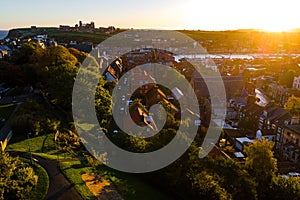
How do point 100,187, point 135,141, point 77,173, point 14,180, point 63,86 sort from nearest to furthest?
point 14,180, point 100,187, point 77,173, point 135,141, point 63,86

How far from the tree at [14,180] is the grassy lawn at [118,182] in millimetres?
1068

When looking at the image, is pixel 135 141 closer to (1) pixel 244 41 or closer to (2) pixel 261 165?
(2) pixel 261 165

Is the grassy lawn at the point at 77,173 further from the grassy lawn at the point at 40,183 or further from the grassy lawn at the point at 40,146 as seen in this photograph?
the grassy lawn at the point at 40,146

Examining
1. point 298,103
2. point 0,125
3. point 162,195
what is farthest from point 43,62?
point 298,103

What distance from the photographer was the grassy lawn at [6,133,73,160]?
9219 mm

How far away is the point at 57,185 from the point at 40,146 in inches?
133

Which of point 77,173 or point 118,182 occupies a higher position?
point 77,173

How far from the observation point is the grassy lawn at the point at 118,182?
7453 mm

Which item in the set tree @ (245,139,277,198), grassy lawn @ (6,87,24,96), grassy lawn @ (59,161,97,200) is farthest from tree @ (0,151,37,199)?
grassy lawn @ (6,87,24,96)

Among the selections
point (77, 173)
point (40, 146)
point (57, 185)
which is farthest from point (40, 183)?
point (40, 146)

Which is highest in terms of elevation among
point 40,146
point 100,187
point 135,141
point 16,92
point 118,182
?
point 16,92

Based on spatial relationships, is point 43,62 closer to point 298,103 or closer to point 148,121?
point 148,121

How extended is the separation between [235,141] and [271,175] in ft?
15.2

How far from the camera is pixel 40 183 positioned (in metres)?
7.19
